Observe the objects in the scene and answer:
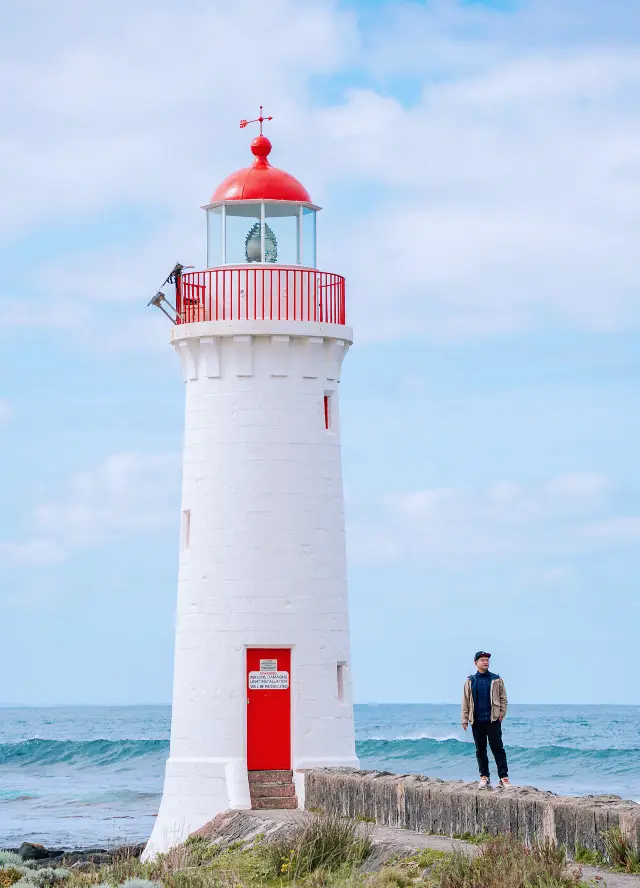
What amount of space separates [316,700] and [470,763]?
25.1 m

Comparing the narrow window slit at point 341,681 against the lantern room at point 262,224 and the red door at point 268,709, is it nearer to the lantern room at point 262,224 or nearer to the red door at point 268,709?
the red door at point 268,709

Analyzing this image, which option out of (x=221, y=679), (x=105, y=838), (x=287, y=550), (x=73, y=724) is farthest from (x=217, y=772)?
(x=73, y=724)

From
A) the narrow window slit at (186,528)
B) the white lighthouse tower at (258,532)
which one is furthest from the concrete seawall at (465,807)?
the narrow window slit at (186,528)

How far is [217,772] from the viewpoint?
14.9m

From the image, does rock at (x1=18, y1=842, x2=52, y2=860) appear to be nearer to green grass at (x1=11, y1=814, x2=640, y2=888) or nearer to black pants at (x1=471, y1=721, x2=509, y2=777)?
green grass at (x1=11, y1=814, x2=640, y2=888)

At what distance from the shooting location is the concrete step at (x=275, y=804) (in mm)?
14719

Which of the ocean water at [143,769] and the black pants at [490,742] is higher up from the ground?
the ocean water at [143,769]

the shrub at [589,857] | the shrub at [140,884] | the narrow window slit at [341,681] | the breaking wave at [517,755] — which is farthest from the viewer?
the breaking wave at [517,755]

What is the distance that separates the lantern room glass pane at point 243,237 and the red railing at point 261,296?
28cm

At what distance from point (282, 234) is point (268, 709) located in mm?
5050

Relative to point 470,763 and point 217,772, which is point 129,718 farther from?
point 217,772

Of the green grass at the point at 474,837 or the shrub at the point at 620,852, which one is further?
the green grass at the point at 474,837

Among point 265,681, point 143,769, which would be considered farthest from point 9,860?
point 143,769

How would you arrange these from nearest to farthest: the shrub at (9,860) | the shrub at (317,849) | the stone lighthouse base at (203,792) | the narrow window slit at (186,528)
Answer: the shrub at (317,849) → the shrub at (9,860) → the stone lighthouse base at (203,792) → the narrow window slit at (186,528)
